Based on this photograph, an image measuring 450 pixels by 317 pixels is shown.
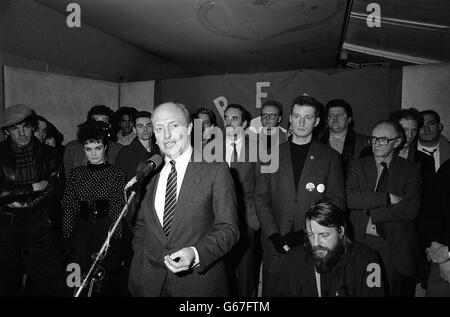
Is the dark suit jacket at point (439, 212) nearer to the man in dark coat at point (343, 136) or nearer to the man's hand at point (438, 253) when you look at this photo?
the man's hand at point (438, 253)

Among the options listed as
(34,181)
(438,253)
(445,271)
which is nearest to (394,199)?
(438,253)

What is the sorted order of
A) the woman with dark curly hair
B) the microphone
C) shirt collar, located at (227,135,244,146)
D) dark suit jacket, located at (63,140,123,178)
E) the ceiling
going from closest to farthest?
the microphone → the woman with dark curly hair → shirt collar, located at (227,135,244,146) → dark suit jacket, located at (63,140,123,178) → the ceiling

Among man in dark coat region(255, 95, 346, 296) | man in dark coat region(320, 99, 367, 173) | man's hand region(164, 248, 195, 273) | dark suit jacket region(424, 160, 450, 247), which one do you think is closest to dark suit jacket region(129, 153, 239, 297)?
man's hand region(164, 248, 195, 273)

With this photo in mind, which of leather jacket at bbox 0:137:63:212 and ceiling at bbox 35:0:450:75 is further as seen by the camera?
ceiling at bbox 35:0:450:75

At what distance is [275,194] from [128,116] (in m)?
2.90

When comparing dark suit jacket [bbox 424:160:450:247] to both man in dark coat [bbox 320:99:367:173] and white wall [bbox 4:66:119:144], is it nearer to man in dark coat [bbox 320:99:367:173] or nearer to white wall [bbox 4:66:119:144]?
man in dark coat [bbox 320:99:367:173]

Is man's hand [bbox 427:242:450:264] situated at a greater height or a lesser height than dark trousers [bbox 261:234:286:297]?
greater

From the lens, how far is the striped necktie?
6.68ft

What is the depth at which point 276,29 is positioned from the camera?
6.63 m

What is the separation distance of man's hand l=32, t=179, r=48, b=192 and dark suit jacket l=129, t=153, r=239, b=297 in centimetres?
161

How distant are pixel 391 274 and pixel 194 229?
5.82 ft

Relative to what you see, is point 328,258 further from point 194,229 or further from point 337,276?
point 194,229

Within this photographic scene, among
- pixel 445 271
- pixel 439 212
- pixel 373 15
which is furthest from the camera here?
pixel 373 15
